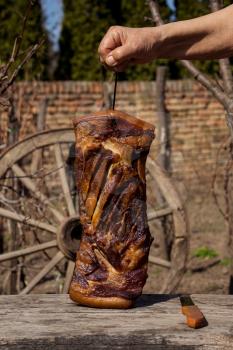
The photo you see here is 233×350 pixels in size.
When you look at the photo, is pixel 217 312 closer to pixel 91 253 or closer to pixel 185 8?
pixel 91 253

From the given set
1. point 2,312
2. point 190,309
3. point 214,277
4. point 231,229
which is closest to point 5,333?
point 2,312

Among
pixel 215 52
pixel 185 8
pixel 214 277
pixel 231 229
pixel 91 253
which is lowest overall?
pixel 214 277

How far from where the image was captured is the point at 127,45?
230 cm

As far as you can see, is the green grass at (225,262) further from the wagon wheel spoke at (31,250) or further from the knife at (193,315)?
the knife at (193,315)

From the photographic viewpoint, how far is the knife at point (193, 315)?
2.10m

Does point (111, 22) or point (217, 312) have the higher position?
point (111, 22)

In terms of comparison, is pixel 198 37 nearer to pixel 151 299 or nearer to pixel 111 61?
pixel 111 61

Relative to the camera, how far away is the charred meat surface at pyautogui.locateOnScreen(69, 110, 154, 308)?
→ 91.6 inches

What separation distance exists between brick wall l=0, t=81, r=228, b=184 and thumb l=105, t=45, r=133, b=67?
6871 mm

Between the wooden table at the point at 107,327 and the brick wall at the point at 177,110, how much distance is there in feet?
22.9

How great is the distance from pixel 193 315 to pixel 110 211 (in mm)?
435

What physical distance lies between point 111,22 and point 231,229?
27.9ft

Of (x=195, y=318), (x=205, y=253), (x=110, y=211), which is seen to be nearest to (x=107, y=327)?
(x=195, y=318)

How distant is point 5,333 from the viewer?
2029 mm
